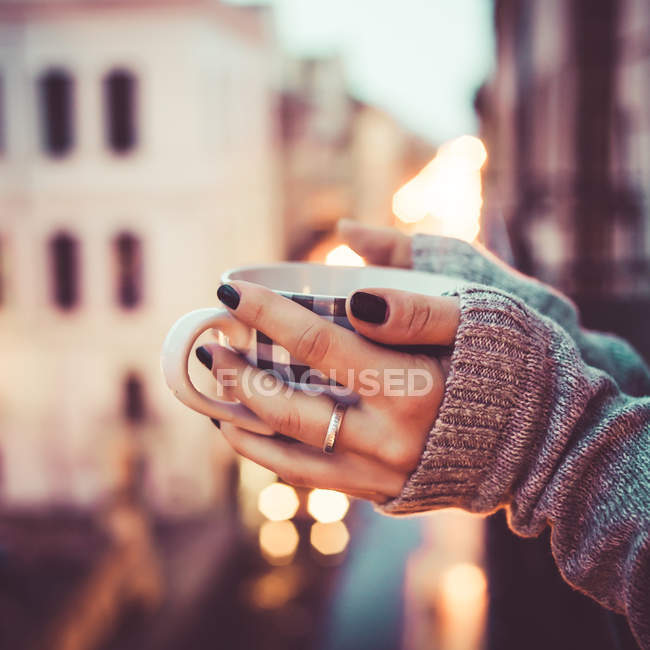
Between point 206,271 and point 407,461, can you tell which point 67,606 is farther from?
point 407,461

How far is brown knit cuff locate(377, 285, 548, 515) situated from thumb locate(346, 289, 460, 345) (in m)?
0.02

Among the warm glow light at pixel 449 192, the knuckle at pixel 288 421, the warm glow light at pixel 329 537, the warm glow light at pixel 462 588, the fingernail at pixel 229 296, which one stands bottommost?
the warm glow light at pixel 329 537

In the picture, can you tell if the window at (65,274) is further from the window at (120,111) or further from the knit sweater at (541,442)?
the knit sweater at (541,442)

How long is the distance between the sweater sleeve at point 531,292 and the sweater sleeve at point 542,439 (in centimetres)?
24

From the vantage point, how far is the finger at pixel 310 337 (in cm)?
64

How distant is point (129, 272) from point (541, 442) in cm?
1252

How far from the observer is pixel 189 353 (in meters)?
0.67

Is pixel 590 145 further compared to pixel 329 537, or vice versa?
pixel 329 537

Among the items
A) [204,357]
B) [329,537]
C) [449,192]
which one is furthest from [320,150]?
[204,357]

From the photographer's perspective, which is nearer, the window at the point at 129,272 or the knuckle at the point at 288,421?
the knuckle at the point at 288,421

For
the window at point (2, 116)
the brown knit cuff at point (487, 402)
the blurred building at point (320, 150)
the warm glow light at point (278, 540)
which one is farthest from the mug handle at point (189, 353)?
the blurred building at point (320, 150)

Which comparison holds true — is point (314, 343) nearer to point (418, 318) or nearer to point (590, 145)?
point (418, 318)

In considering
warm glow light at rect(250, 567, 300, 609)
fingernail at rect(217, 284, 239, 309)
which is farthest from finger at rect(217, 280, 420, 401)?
warm glow light at rect(250, 567, 300, 609)

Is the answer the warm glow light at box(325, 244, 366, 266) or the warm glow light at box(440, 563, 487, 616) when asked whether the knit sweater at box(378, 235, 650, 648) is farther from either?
the warm glow light at box(440, 563, 487, 616)
